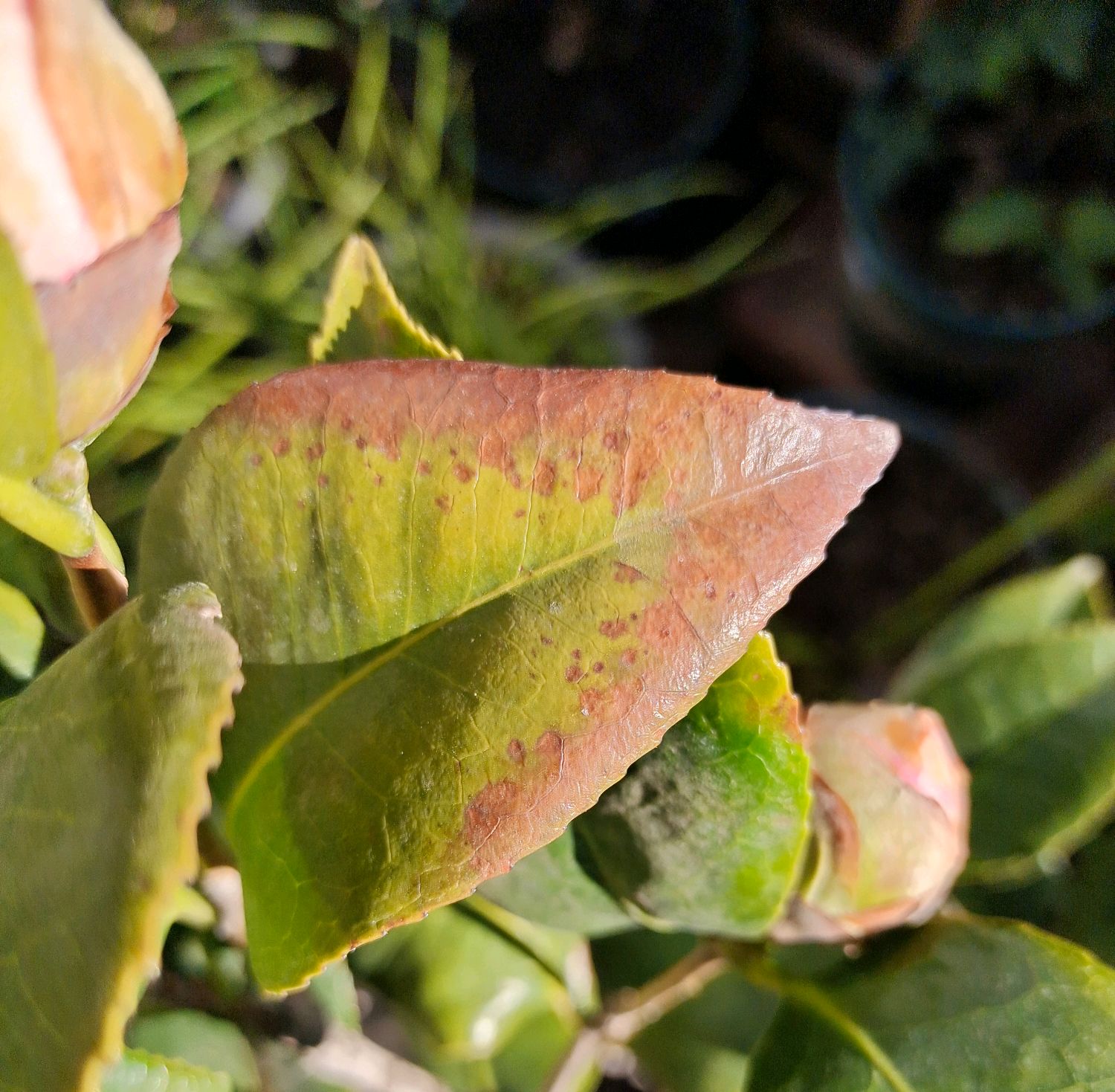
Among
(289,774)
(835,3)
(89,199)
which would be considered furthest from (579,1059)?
(835,3)

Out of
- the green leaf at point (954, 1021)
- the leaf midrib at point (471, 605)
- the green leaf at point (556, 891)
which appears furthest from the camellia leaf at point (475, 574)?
the green leaf at point (954, 1021)

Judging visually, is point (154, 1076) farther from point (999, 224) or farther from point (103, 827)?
point (999, 224)

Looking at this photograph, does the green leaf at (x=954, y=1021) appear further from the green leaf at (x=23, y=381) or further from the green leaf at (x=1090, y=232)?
the green leaf at (x=1090, y=232)

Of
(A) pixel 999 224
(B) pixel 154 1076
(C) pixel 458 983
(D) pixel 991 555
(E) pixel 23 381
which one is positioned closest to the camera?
(E) pixel 23 381

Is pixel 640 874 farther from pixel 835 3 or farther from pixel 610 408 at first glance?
→ pixel 835 3

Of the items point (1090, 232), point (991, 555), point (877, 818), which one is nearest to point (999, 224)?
point (1090, 232)
